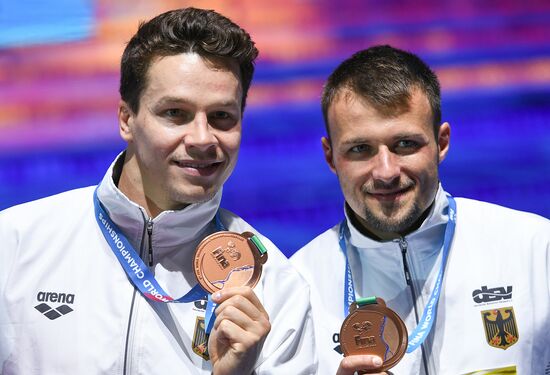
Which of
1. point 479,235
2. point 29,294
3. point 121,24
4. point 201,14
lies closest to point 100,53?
point 121,24

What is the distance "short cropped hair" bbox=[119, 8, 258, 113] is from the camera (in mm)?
3203

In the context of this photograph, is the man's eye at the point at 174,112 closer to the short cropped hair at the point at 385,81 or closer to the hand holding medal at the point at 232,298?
the hand holding medal at the point at 232,298

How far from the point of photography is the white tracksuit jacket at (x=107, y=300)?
3.04 m

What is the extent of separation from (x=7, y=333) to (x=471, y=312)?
64.1 inches

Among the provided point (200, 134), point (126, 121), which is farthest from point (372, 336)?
point (126, 121)

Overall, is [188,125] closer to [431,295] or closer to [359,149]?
[359,149]

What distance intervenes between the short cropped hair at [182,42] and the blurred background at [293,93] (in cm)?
116

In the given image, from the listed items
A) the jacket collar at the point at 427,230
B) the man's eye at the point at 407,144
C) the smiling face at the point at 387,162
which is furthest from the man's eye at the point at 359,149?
the jacket collar at the point at 427,230

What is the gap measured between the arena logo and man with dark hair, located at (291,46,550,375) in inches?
36.2

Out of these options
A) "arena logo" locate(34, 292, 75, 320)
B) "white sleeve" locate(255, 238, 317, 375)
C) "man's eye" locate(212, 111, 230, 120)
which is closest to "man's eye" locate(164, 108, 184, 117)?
"man's eye" locate(212, 111, 230, 120)

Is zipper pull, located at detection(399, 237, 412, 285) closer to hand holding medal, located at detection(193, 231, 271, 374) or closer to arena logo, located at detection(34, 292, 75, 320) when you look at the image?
hand holding medal, located at detection(193, 231, 271, 374)

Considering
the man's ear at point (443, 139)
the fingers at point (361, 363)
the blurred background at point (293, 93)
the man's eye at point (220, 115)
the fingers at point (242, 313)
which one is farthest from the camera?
the blurred background at point (293, 93)

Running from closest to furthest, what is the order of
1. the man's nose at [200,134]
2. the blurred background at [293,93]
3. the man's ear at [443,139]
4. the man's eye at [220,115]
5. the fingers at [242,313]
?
the fingers at [242,313], the man's nose at [200,134], the man's eye at [220,115], the man's ear at [443,139], the blurred background at [293,93]

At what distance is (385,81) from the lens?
350 centimetres
